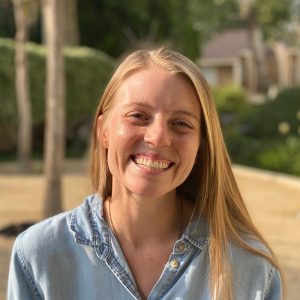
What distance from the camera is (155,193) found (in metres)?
1.64

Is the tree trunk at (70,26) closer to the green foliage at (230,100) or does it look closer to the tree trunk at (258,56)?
the green foliage at (230,100)

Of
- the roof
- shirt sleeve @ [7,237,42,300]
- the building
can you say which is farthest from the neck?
the roof

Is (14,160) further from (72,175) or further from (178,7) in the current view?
(178,7)

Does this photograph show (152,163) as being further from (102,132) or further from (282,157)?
(282,157)

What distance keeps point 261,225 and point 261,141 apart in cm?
832

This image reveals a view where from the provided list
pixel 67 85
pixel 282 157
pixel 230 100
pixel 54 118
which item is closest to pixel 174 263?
pixel 54 118

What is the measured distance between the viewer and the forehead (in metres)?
1.61

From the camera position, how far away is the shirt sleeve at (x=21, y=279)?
1.61m

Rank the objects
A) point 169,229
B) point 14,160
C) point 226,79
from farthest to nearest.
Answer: point 226,79 < point 14,160 < point 169,229

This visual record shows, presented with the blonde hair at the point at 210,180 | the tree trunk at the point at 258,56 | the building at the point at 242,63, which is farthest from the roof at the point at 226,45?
the blonde hair at the point at 210,180

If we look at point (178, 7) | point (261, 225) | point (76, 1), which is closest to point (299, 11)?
point (178, 7)

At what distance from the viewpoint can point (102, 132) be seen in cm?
177

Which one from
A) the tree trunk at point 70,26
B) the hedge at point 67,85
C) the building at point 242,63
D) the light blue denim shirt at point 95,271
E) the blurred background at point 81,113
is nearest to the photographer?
the light blue denim shirt at point 95,271

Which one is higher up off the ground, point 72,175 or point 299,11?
point 299,11
